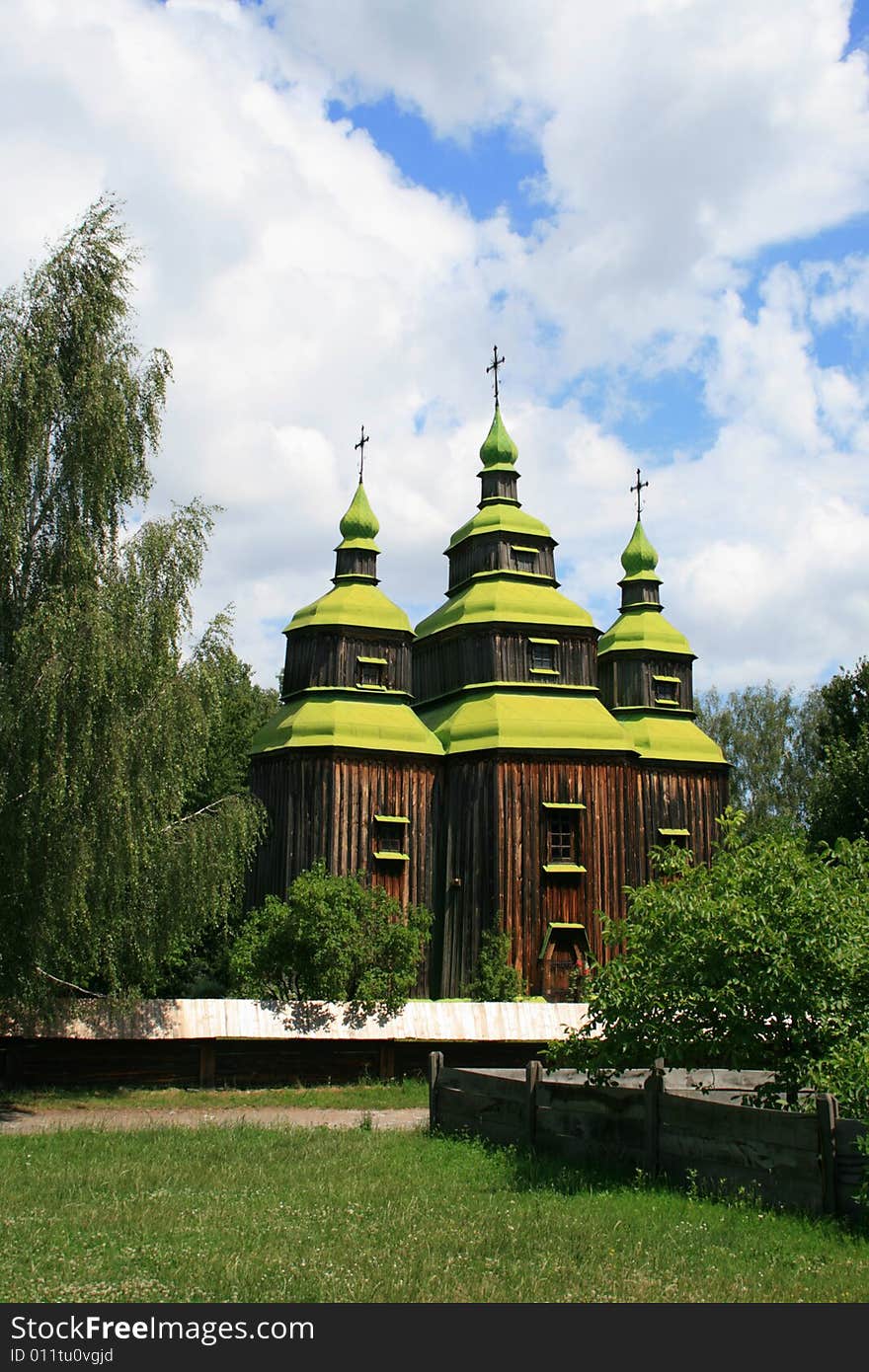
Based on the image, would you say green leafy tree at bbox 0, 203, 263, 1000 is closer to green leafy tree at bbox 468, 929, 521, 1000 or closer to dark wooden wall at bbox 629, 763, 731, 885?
green leafy tree at bbox 468, 929, 521, 1000

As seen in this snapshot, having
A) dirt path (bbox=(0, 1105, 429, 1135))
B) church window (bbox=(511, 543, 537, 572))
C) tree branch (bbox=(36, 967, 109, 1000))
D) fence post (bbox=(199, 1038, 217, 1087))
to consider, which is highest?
church window (bbox=(511, 543, 537, 572))

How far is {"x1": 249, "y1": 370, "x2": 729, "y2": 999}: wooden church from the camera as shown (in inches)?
1281

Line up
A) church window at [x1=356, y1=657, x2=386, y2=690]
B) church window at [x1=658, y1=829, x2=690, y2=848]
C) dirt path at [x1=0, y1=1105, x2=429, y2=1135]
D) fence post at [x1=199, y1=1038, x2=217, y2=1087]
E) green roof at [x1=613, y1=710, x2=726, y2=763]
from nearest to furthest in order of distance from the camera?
dirt path at [x1=0, y1=1105, x2=429, y2=1135]
fence post at [x1=199, y1=1038, x2=217, y2=1087]
church window at [x1=356, y1=657, x2=386, y2=690]
church window at [x1=658, y1=829, x2=690, y2=848]
green roof at [x1=613, y1=710, x2=726, y2=763]

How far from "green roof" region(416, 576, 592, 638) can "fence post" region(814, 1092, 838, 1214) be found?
25.9 meters

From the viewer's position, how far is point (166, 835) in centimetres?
2095

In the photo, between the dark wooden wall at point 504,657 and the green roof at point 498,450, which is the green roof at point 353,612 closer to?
the dark wooden wall at point 504,657

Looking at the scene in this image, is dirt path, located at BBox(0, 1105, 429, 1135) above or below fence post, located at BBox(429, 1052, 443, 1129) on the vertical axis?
below

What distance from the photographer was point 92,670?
18109 millimetres

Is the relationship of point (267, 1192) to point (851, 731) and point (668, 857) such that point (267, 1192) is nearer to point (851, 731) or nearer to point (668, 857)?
point (668, 857)

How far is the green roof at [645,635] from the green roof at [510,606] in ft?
19.0

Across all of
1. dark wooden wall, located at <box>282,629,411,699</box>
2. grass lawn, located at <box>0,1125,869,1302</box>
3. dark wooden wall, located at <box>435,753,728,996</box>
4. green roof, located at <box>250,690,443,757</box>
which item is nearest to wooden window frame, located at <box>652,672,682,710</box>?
dark wooden wall, located at <box>435,753,728,996</box>

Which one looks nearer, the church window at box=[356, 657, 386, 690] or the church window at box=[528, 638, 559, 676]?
the church window at box=[356, 657, 386, 690]

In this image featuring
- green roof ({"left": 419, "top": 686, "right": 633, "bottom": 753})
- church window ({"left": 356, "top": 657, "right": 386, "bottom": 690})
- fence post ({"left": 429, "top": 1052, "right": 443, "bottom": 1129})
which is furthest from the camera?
church window ({"left": 356, "top": 657, "right": 386, "bottom": 690})

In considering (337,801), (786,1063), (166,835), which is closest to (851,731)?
(337,801)
